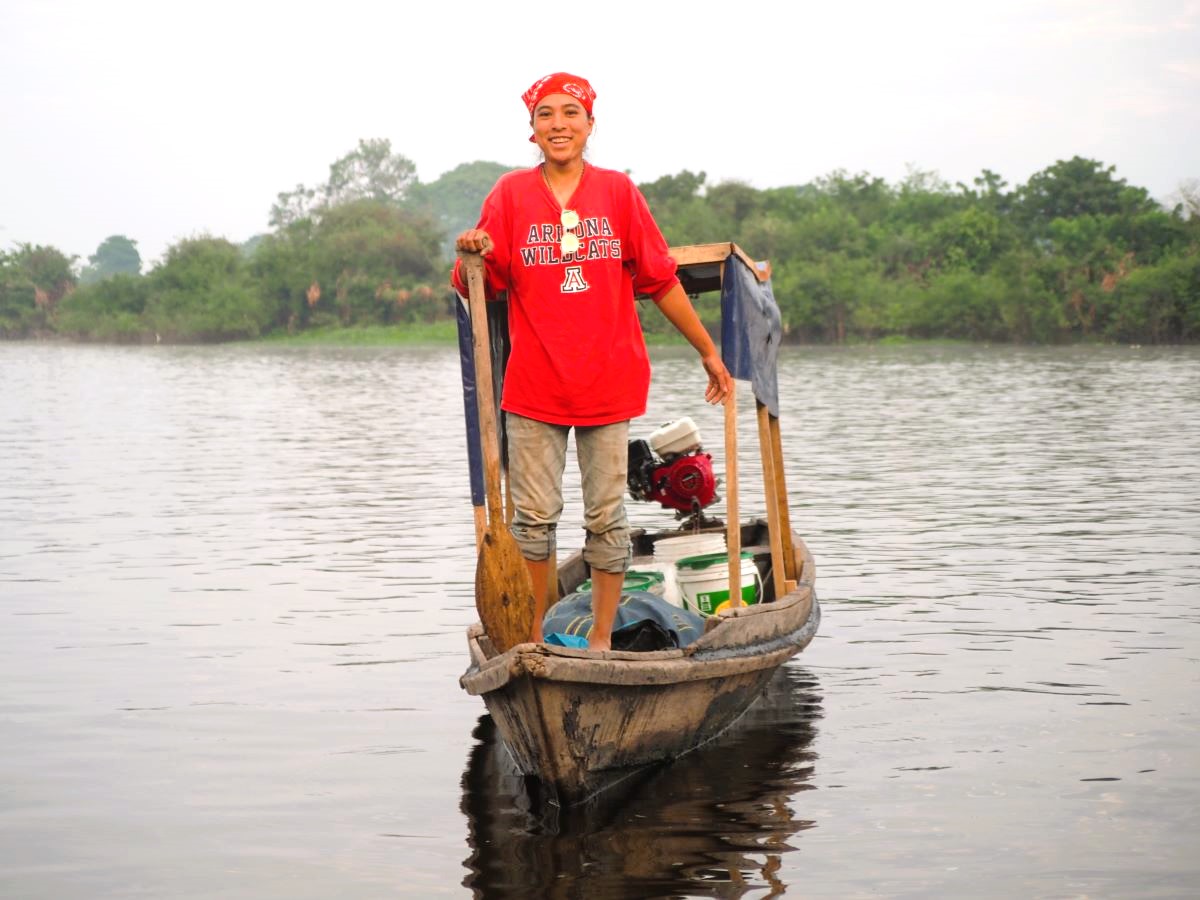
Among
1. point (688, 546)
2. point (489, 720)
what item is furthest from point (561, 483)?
point (688, 546)

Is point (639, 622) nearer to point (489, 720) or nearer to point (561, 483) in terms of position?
point (561, 483)

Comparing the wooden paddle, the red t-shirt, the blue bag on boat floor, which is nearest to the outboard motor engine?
the blue bag on boat floor

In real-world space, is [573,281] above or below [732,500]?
above

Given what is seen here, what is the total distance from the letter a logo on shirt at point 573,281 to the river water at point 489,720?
68.2 inches

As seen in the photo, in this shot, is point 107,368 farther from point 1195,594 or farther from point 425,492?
point 1195,594

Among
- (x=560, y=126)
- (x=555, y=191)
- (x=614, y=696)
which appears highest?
(x=560, y=126)

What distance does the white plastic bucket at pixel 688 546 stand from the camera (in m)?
7.24

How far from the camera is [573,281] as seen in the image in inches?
205

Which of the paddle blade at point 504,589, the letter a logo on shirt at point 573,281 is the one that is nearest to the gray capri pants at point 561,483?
the paddle blade at point 504,589

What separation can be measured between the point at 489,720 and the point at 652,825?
5.19 feet

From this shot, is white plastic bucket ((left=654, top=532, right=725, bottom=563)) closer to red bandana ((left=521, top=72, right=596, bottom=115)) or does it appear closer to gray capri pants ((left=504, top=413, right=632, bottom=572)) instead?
gray capri pants ((left=504, top=413, right=632, bottom=572))

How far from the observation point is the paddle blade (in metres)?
5.04

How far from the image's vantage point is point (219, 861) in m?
4.94

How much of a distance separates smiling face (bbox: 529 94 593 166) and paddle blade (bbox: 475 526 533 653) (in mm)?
1232
